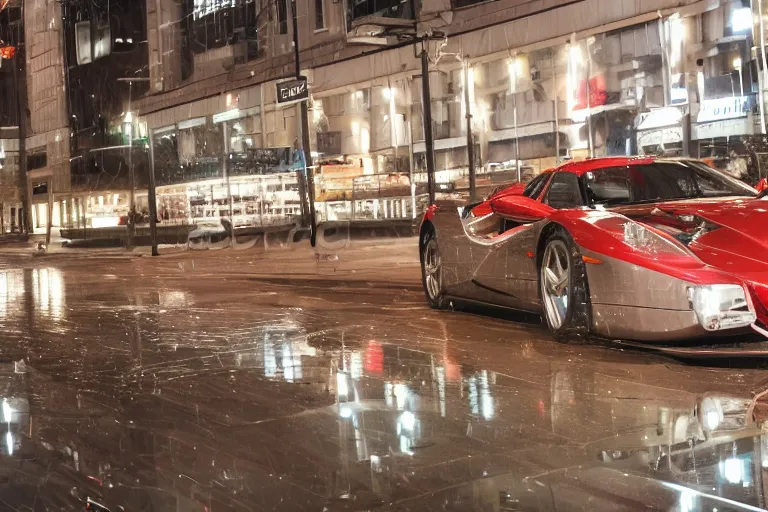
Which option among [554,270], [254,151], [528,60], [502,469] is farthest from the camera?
[254,151]

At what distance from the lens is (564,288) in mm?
6332

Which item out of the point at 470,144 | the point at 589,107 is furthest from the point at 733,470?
the point at 470,144

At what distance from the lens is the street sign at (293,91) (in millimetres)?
19703

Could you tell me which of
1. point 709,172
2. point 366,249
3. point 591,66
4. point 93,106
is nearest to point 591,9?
point 591,66

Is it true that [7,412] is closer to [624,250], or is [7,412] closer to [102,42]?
[624,250]

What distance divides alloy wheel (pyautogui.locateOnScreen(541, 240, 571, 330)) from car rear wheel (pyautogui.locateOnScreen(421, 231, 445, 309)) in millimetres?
2138

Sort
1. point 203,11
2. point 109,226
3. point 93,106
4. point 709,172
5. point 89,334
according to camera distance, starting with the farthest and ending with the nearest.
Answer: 1. point 93,106
2. point 109,226
3. point 203,11
4. point 89,334
5. point 709,172

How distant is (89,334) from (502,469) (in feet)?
17.6

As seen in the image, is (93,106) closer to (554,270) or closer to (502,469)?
(554,270)

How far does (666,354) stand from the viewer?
5855 mm

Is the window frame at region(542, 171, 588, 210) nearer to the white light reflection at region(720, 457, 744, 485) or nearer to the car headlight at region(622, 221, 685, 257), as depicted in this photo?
the car headlight at region(622, 221, 685, 257)

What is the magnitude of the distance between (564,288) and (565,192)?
0.99m

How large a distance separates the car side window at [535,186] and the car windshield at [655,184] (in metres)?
0.57

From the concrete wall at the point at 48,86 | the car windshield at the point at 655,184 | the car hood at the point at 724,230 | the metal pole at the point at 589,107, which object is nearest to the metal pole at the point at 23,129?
the concrete wall at the point at 48,86
